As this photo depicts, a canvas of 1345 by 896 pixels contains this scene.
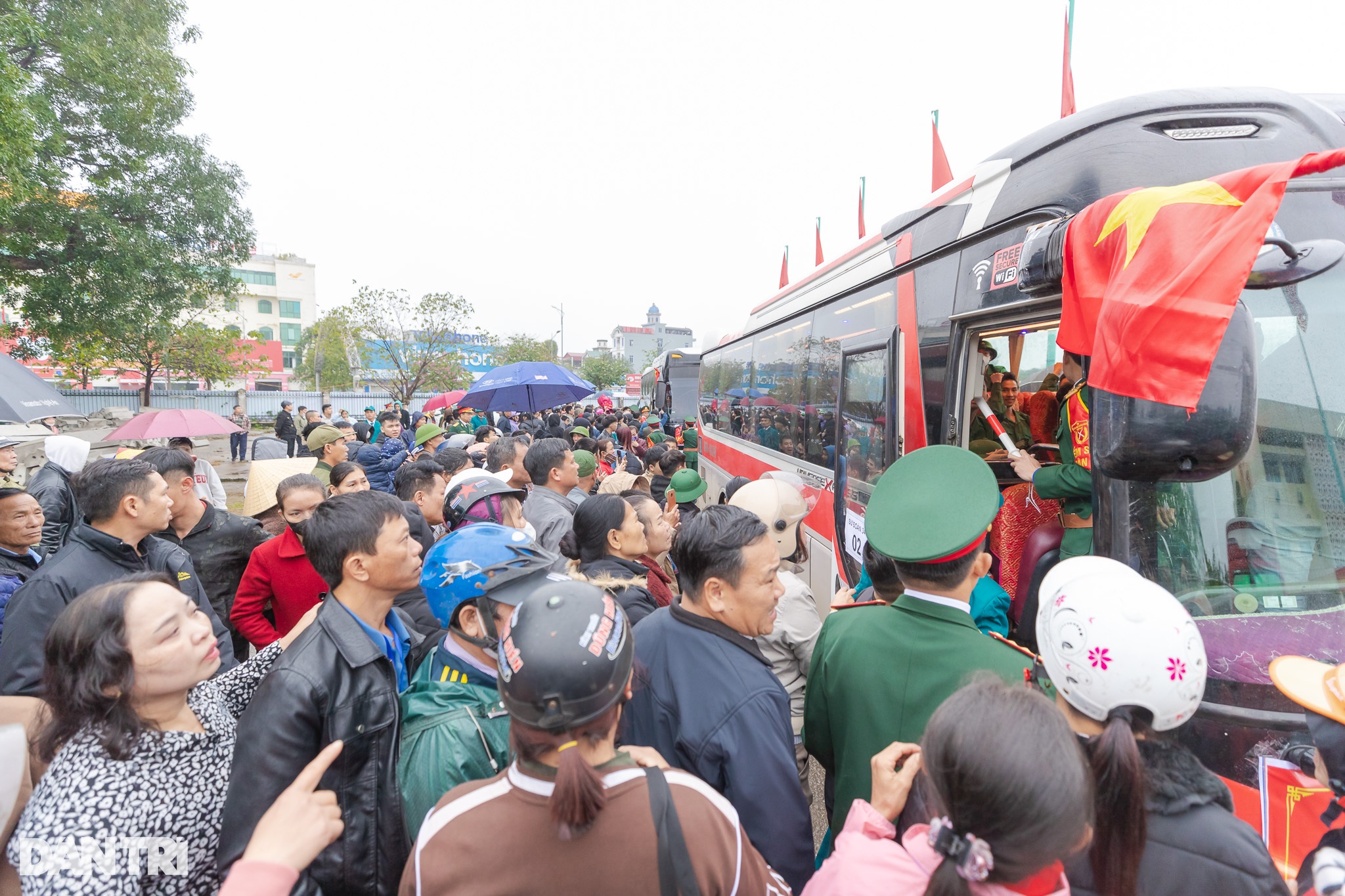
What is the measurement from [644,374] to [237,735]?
108 feet

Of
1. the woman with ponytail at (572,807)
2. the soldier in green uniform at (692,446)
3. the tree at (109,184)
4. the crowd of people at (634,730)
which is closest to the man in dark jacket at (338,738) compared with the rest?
the crowd of people at (634,730)

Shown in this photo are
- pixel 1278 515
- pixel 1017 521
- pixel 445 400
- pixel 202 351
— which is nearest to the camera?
pixel 1278 515

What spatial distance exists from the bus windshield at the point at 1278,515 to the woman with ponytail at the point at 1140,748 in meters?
1.02

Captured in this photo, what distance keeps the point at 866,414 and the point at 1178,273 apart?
301cm

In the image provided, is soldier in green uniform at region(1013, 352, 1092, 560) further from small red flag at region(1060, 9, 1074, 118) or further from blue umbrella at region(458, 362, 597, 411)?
blue umbrella at region(458, 362, 597, 411)

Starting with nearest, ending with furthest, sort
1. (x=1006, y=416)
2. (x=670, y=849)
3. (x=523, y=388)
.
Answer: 1. (x=670, y=849)
2. (x=1006, y=416)
3. (x=523, y=388)

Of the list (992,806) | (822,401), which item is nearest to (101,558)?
(992,806)

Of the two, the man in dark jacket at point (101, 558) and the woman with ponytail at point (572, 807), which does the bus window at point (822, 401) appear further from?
the woman with ponytail at point (572, 807)

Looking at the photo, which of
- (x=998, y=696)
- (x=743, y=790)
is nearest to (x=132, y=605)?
(x=743, y=790)

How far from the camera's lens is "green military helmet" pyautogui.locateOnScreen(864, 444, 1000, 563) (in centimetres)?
202

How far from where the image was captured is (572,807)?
121 centimetres

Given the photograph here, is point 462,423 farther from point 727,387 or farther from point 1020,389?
point 1020,389

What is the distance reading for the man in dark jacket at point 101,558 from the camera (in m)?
2.80

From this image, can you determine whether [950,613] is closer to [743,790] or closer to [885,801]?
[885,801]
